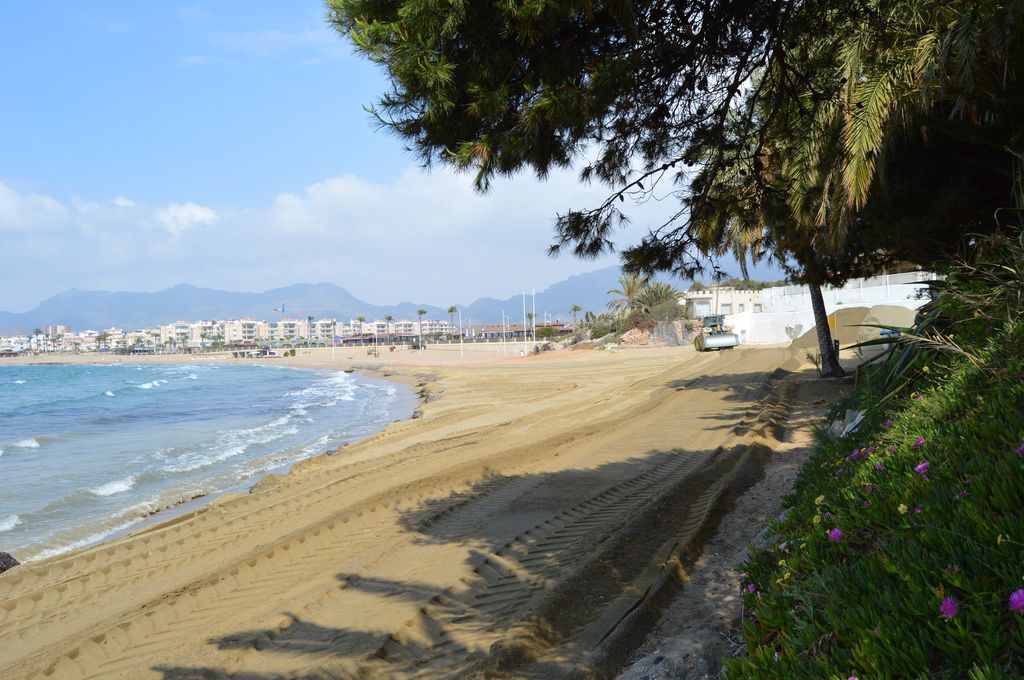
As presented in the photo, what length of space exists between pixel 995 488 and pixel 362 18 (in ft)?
14.8

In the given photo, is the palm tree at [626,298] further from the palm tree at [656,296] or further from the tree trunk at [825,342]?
the tree trunk at [825,342]

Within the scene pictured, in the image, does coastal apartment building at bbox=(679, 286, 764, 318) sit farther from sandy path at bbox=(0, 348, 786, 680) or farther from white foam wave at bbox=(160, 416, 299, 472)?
sandy path at bbox=(0, 348, 786, 680)

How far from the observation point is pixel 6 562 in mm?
8742

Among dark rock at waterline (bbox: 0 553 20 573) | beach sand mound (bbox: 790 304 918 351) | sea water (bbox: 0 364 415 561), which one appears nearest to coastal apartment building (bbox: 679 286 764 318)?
beach sand mound (bbox: 790 304 918 351)

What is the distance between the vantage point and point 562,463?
10406 mm

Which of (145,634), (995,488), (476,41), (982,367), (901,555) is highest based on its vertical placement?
(476,41)

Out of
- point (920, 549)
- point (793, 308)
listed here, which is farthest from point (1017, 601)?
point (793, 308)

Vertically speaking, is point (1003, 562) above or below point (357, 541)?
above

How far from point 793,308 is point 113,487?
42107 millimetres

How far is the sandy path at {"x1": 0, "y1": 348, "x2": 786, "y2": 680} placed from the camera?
4.73 meters

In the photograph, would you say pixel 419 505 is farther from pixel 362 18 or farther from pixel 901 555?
pixel 901 555

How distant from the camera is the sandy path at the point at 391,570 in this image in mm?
4727

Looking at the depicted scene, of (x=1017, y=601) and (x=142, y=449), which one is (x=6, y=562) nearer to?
(x=1017, y=601)

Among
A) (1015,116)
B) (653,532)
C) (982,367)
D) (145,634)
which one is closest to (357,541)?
(145,634)
